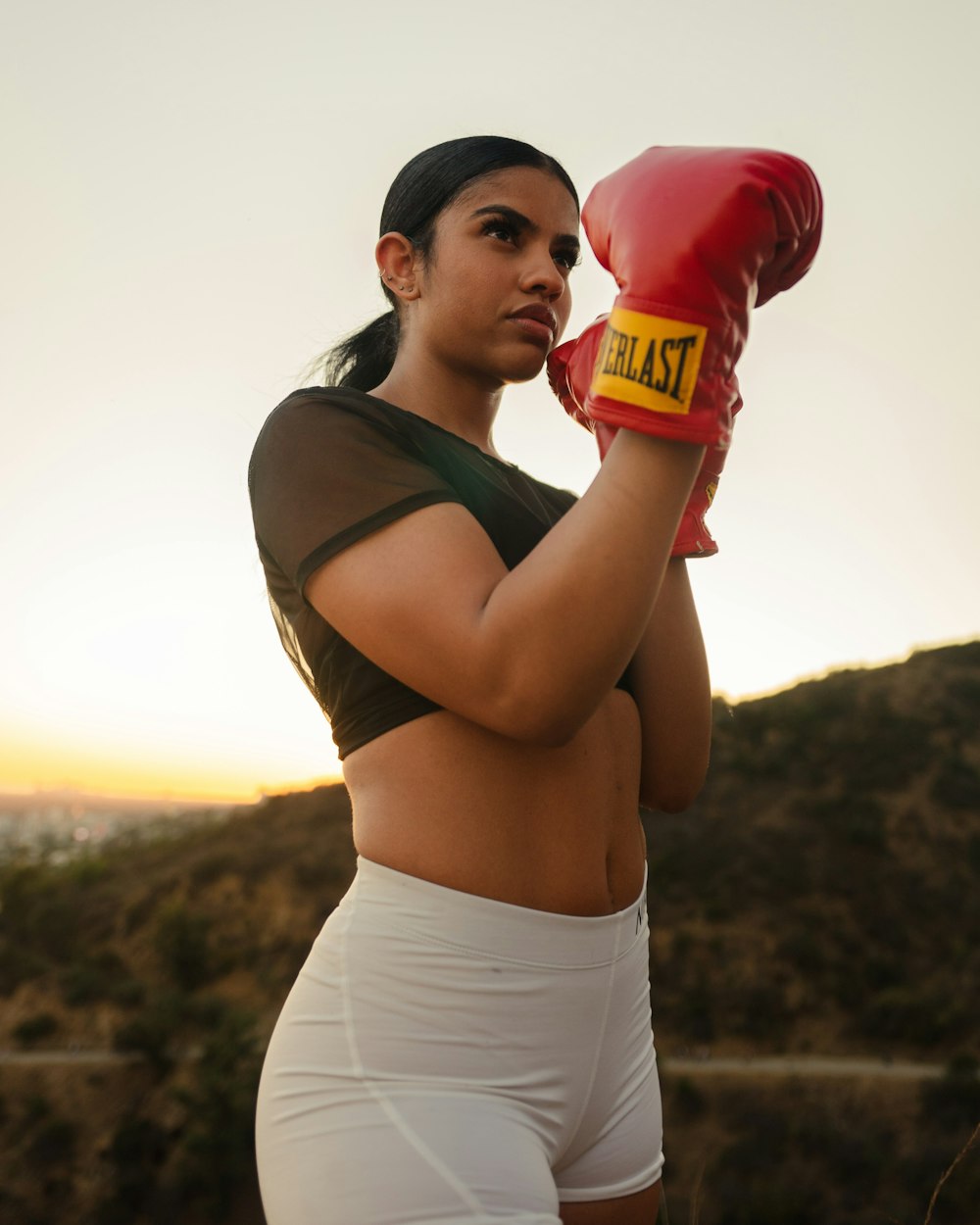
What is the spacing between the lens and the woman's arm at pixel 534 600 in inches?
42.4

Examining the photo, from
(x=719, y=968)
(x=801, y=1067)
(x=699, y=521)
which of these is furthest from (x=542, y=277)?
(x=719, y=968)

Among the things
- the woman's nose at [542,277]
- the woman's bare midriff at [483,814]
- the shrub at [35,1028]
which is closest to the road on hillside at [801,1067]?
the shrub at [35,1028]

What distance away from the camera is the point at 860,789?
33469mm

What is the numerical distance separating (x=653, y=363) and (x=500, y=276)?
54 centimetres

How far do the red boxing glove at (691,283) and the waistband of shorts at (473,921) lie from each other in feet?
1.93

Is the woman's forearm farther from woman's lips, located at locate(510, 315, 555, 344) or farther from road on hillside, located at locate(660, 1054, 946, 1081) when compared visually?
road on hillside, located at locate(660, 1054, 946, 1081)

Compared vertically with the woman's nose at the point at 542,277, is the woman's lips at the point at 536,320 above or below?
below

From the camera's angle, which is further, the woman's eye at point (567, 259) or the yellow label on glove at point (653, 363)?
the woman's eye at point (567, 259)

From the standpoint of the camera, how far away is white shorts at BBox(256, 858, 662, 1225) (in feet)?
3.63

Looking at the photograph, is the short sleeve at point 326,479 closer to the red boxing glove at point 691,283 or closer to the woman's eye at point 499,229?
the red boxing glove at point 691,283

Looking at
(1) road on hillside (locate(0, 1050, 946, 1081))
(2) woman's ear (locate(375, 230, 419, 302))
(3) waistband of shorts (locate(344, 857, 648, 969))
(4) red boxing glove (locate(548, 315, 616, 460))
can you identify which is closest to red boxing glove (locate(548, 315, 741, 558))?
(4) red boxing glove (locate(548, 315, 616, 460))

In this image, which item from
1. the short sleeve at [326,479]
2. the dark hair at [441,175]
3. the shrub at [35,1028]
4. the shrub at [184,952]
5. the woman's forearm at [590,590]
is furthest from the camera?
the shrub at [184,952]

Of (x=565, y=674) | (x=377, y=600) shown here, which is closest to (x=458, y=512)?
(x=377, y=600)

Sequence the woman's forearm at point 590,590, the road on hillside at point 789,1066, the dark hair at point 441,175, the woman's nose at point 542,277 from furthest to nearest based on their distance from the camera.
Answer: the road on hillside at point 789,1066 < the dark hair at point 441,175 < the woman's nose at point 542,277 < the woman's forearm at point 590,590
